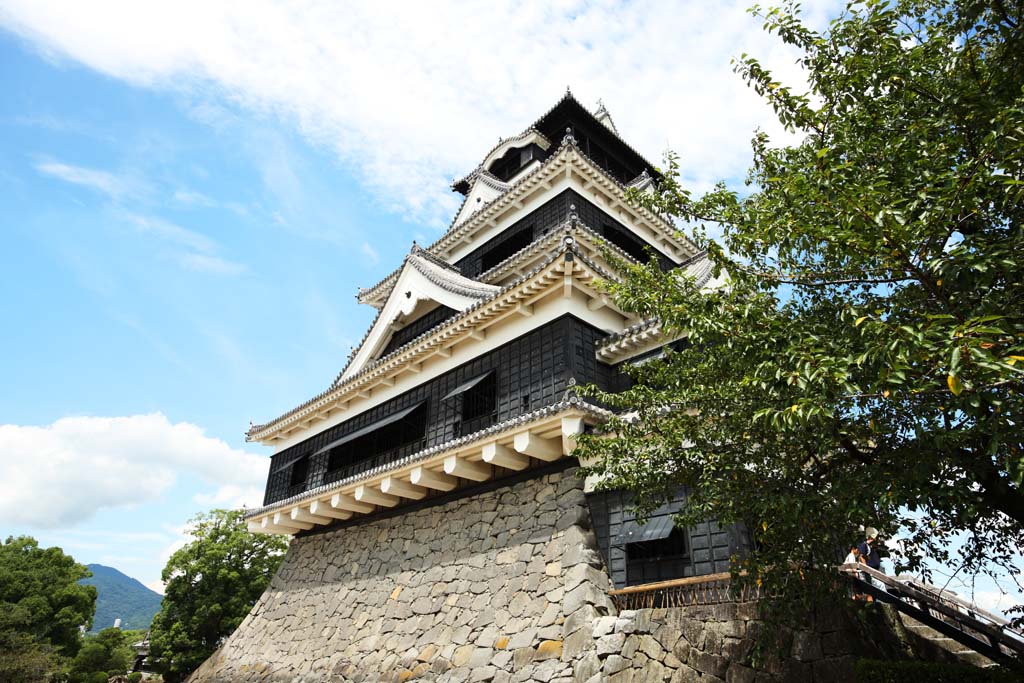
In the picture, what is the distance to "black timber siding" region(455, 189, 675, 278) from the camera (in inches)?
575

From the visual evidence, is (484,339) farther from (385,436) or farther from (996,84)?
(996,84)

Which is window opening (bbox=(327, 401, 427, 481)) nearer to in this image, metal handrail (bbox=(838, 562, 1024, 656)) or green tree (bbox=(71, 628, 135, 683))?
metal handrail (bbox=(838, 562, 1024, 656))

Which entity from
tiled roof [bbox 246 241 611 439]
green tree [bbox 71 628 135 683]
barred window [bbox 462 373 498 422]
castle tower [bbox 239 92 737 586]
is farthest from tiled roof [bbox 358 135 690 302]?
green tree [bbox 71 628 135 683]

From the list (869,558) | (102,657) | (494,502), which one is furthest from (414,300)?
(102,657)

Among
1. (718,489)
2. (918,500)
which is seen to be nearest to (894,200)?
(918,500)

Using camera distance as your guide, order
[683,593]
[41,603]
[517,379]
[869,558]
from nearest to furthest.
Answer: [683,593]
[869,558]
[517,379]
[41,603]

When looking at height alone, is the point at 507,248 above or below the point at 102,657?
above

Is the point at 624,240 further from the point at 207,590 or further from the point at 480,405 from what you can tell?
the point at 207,590

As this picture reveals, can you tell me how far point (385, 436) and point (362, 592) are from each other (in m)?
3.32

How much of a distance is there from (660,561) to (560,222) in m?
8.63

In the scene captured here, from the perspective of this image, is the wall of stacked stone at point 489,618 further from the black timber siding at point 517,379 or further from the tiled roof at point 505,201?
the tiled roof at point 505,201

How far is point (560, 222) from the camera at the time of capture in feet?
47.2

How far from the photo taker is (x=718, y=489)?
5398 mm

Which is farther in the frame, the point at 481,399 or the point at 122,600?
the point at 122,600
